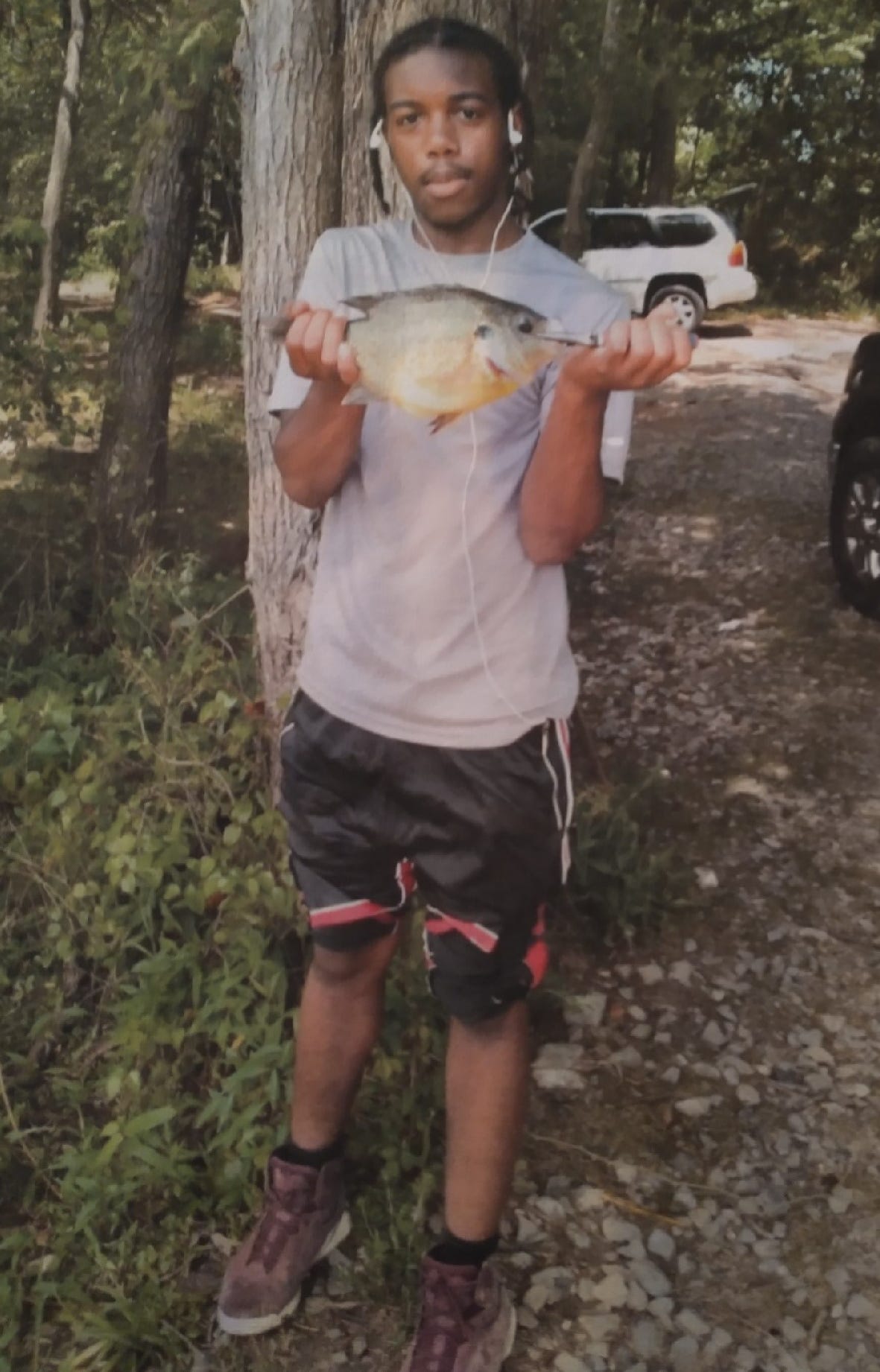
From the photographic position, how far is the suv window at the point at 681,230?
14.2m

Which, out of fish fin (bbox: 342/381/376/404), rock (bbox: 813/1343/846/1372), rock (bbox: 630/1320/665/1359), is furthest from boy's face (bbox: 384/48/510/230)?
rock (bbox: 813/1343/846/1372)

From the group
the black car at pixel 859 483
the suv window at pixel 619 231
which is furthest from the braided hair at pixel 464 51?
the suv window at pixel 619 231

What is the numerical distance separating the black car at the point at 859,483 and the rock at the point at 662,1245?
4.00 meters

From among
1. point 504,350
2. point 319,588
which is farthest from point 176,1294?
point 504,350

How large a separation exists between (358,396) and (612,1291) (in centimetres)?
206

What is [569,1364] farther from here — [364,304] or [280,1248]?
[364,304]

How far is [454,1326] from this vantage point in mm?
2279

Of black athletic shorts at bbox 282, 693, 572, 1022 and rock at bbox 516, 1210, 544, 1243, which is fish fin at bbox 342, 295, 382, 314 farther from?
rock at bbox 516, 1210, 544, 1243

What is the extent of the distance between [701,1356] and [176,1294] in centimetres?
114

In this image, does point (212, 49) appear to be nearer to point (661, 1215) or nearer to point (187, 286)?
point (187, 286)

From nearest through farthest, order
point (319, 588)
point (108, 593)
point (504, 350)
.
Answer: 1. point (504, 350)
2. point (319, 588)
3. point (108, 593)

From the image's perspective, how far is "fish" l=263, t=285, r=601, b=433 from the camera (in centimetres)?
158

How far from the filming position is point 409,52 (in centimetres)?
174

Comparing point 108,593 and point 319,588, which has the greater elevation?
point 319,588
